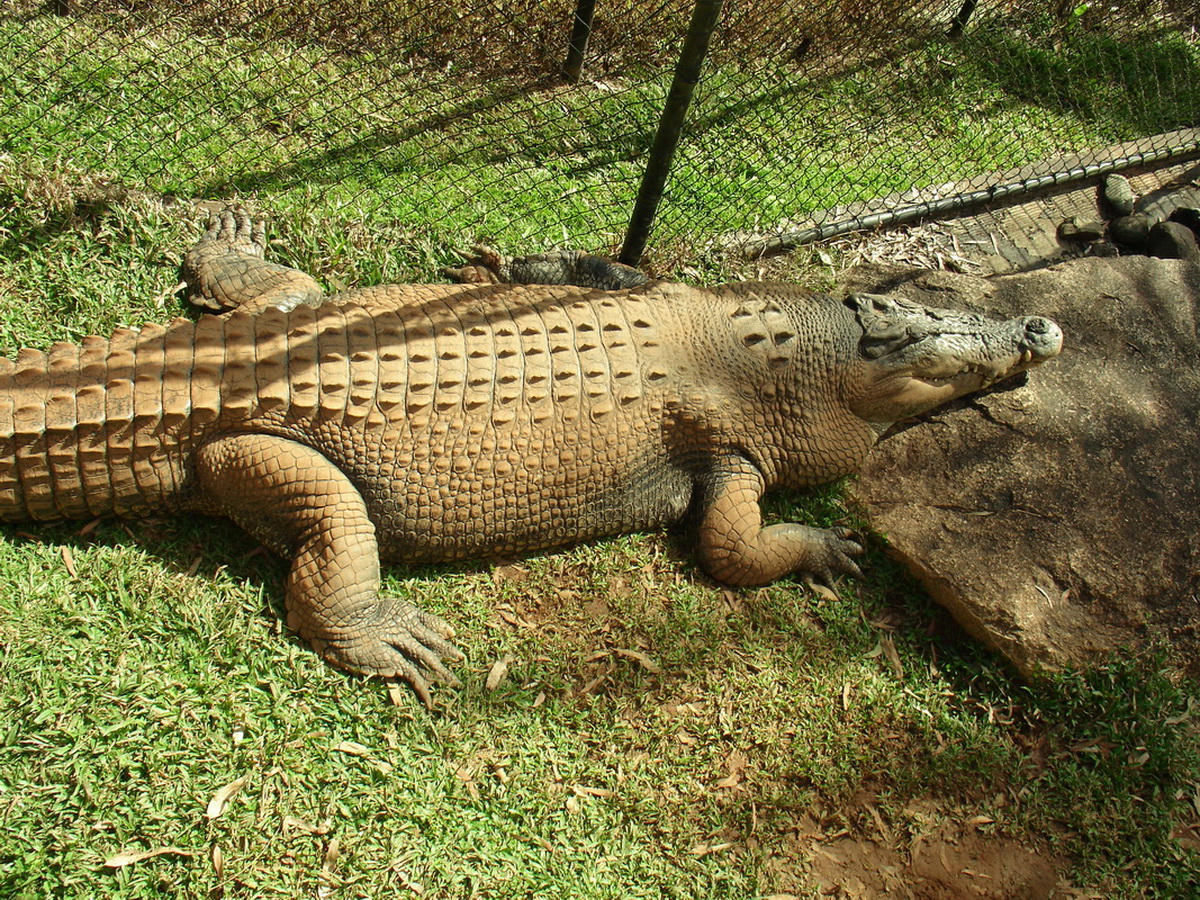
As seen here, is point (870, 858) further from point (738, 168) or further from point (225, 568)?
point (738, 168)

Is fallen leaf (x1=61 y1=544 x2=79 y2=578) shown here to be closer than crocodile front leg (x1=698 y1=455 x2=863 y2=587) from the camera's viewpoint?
Yes

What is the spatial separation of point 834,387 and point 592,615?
1507mm

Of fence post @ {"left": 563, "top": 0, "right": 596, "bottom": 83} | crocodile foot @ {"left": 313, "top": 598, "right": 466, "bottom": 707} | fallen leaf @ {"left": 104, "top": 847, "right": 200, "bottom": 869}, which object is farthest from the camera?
fence post @ {"left": 563, "top": 0, "right": 596, "bottom": 83}

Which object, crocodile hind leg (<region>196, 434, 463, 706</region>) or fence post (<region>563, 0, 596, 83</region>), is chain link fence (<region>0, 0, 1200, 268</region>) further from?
crocodile hind leg (<region>196, 434, 463, 706</region>)

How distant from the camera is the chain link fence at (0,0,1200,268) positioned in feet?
15.1

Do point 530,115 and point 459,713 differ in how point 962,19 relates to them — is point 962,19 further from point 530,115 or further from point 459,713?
point 459,713

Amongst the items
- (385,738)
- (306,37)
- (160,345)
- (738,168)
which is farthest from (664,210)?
(385,738)

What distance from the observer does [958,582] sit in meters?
3.56

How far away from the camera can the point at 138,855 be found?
101 inches

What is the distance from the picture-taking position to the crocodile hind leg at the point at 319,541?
299 cm

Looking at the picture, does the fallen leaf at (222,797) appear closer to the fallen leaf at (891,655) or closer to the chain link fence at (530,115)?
the fallen leaf at (891,655)

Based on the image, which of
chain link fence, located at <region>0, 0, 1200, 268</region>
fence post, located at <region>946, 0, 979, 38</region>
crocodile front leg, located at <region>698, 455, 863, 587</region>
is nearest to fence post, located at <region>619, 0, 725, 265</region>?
chain link fence, located at <region>0, 0, 1200, 268</region>

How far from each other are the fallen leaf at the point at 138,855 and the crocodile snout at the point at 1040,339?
4038 millimetres

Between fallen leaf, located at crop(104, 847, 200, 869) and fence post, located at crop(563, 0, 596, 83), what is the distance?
4343 millimetres
